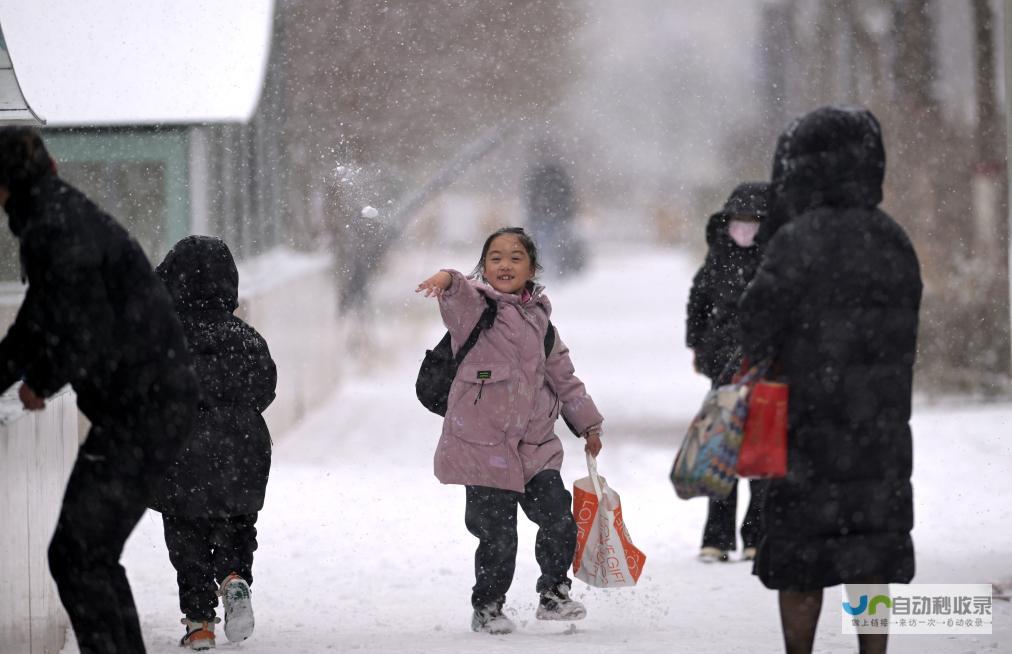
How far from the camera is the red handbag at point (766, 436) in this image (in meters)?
3.26

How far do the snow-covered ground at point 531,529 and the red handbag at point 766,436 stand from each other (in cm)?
132

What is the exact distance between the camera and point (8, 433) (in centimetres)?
378

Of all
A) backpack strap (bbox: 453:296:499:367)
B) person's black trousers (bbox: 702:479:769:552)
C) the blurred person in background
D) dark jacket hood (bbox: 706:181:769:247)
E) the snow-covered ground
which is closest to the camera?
backpack strap (bbox: 453:296:499:367)

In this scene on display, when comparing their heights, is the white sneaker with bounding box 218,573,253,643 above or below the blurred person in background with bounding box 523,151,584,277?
below

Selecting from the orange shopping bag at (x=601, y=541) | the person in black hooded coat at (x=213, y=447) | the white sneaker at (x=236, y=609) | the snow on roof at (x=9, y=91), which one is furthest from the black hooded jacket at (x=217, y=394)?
the orange shopping bag at (x=601, y=541)

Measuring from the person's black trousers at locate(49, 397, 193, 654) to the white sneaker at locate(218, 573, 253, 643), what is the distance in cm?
120

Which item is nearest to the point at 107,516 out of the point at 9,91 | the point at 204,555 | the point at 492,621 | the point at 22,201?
the point at 22,201

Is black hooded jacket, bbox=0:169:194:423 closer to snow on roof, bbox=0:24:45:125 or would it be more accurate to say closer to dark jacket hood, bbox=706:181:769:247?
snow on roof, bbox=0:24:45:125

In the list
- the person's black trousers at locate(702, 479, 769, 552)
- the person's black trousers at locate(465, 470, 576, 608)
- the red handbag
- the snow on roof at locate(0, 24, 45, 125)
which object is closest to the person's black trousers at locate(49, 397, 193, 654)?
the red handbag

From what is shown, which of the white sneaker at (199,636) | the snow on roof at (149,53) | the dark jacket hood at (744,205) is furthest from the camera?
the snow on roof at (149,53)

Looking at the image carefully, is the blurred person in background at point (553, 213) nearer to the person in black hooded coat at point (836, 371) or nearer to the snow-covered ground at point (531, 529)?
the snow-covered ground at point (531, 529)

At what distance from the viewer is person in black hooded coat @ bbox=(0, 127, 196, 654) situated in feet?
10.4

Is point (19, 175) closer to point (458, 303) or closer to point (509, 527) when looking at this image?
point (458, 303)

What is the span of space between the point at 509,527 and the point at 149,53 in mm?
6548
